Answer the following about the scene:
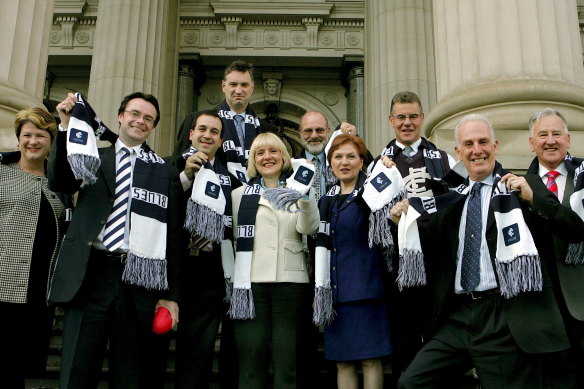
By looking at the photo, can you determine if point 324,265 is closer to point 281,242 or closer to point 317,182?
point 281,242

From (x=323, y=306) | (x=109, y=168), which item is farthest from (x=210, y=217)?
(x=323, y=306)

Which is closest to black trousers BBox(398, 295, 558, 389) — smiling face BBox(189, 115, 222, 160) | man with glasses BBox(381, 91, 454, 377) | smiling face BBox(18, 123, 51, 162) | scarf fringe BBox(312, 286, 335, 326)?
man with glasses BBox(381, 91, 454, 377)

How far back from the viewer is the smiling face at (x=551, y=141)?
3.86 metres

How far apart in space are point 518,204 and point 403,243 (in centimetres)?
72

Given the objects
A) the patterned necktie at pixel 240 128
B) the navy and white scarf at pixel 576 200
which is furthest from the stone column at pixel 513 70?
the patterned necktie at pixel 240 128

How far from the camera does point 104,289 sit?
3.72 metres

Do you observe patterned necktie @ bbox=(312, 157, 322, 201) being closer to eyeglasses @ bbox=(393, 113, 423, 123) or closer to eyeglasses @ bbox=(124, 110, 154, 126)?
eyeglasses @ bbox=(393, 113, 423, 123)

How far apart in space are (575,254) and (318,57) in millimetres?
11208

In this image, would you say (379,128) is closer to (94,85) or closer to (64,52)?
(94,85)

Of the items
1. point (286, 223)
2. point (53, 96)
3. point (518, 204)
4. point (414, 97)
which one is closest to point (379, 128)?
point (414, 97)

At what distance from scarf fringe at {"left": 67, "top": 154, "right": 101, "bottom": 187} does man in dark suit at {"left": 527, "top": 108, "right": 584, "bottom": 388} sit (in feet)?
9.11

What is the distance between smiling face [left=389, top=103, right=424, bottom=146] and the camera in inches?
188

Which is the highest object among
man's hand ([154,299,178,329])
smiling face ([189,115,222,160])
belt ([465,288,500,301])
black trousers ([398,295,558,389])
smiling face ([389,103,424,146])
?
smiling face ([389,103,424,146])

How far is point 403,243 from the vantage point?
3746 millimetres
